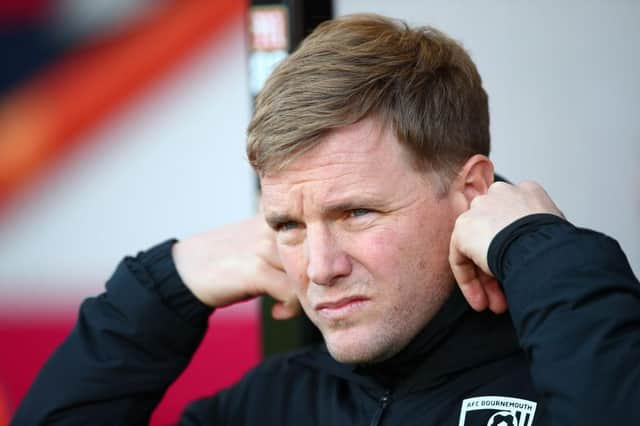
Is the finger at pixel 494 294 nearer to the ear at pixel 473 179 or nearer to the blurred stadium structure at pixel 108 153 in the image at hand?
the ear at pixel 473 179

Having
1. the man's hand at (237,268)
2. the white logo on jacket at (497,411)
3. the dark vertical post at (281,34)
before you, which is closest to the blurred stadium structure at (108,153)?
the dark vertical post at (281,34)

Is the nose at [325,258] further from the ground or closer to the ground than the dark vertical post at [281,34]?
closer to the ground

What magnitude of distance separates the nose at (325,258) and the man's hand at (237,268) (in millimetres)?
290

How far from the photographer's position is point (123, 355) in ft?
6.65

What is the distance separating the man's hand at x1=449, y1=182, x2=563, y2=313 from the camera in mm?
1577

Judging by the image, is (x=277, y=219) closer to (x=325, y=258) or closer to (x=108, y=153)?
(x=325, y=258)

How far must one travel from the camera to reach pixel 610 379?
4.42 ft

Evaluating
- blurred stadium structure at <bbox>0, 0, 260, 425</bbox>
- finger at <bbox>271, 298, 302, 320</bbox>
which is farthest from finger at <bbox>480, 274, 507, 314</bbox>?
blurred stadium structure at <bbox>0, 0, 260, 425</bbox>

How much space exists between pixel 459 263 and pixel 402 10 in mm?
1443

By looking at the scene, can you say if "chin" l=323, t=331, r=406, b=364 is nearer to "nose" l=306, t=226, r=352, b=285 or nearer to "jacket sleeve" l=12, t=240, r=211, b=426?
"nose" l=306, t=226, r=352, b=285

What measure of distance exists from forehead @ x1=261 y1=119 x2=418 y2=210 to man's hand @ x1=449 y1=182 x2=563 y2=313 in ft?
0.47

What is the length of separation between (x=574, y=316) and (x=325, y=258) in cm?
44

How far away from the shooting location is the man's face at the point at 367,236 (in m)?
1.68

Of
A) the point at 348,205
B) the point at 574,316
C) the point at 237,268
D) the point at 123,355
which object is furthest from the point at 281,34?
the point at 574,316
